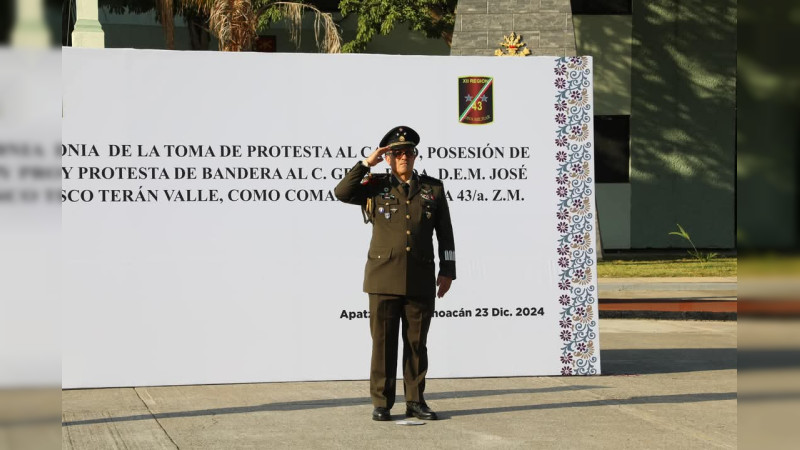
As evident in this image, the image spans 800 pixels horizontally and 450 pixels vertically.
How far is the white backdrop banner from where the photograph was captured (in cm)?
901

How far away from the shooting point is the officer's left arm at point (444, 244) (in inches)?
327

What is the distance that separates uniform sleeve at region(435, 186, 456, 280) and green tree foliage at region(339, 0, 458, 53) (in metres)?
18.7

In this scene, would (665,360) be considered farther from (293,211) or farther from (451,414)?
(293,211)

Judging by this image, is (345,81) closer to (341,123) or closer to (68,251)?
(341,123)

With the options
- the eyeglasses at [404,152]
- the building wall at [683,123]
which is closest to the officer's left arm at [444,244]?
the eyeglasses at [404,152]

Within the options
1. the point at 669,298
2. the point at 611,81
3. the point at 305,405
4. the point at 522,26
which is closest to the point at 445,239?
the point at 305,405

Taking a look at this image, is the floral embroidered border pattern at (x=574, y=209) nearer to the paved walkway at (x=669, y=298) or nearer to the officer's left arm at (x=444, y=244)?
the officer's left arm at (x=444, y=244)

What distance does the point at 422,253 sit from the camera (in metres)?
8.12

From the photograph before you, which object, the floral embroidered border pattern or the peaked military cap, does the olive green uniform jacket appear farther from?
the floral embroidered border pattern

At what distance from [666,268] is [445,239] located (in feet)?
54.0

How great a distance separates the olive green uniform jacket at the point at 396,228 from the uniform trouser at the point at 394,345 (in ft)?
0.37

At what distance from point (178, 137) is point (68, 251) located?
1.23 m

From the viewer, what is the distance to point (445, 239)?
8352 mm

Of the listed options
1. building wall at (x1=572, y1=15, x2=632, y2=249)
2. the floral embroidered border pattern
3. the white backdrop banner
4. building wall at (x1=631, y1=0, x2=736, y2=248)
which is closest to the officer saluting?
the white backdrop banner
